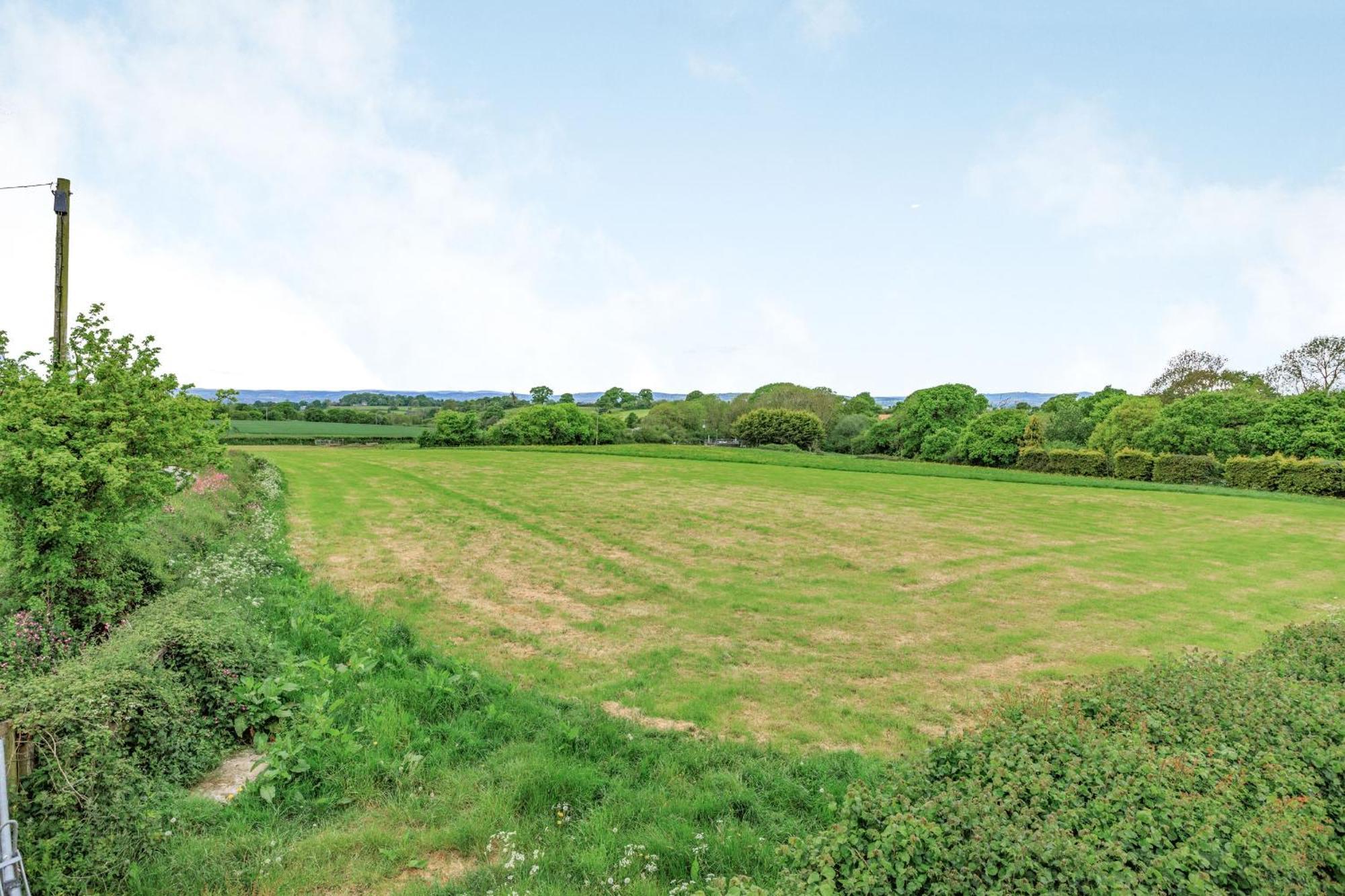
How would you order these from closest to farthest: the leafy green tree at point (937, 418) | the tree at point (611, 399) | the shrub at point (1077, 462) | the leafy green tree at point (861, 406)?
the shrub at point (1077, 462) → the leafy green tree at point (937, 418) → the leafy green tree at point (861, 406) → the tree at point (611, 399)

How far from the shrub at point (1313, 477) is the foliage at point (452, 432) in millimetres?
78456

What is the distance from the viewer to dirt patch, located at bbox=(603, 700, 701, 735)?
6.65m

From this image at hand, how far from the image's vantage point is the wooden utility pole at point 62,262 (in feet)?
28.2

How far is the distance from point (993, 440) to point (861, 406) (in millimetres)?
62827

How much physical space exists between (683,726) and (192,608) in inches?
257

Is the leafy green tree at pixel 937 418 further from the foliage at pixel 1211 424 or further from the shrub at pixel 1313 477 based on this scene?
the shrub at pixel 1313 477

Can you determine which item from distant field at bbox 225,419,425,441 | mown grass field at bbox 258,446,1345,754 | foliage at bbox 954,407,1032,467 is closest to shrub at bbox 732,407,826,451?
foliage at bbox 954,407,1032,467

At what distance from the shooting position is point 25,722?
13.4 feet

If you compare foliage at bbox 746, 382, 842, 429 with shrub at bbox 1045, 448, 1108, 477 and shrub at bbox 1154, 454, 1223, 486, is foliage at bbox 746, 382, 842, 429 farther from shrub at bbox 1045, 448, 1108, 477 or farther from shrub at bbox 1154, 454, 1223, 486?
shrub at bbox 1154, 454, 1223, 486

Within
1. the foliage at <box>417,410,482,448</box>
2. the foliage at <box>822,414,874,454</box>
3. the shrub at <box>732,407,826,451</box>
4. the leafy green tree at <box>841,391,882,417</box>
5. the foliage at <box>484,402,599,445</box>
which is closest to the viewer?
the foliage at <box>417,410,482,448</box>

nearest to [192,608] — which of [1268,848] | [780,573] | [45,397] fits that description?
[45,397]

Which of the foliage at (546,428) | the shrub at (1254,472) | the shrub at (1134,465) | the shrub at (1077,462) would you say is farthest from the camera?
the foliage at (546,428)

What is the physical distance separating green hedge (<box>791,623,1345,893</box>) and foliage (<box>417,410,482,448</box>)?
79.3 metres

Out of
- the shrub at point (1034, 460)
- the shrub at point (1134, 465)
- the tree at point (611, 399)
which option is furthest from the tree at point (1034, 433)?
the tree at point (611, 399)
